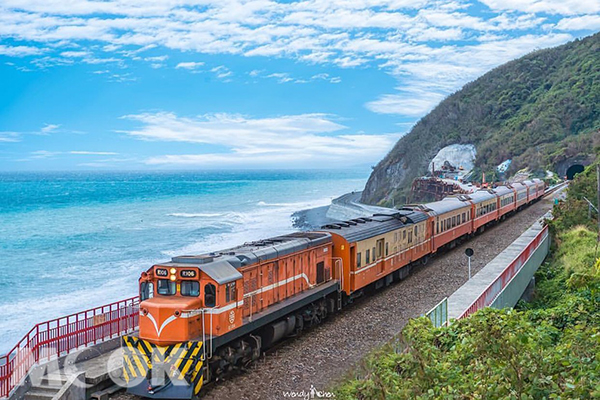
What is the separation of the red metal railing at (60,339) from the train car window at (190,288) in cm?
320

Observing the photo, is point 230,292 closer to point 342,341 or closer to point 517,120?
point 342,341

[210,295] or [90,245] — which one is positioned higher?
[210,295]

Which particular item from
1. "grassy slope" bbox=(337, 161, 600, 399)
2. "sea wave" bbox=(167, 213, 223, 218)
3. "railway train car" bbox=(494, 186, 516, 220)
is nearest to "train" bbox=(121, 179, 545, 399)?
"grassy slope" bbox=(337, 161, 600, 399)

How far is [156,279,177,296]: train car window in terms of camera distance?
41.9 feet

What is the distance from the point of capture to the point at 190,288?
41.7 ft

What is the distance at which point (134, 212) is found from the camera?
335ft

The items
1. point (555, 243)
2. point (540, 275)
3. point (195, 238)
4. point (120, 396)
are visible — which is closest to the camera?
point (120, 396)

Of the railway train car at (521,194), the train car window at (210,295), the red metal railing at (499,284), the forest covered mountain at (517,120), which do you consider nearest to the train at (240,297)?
the train car window at (210,295)

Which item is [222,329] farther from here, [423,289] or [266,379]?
[423,289]

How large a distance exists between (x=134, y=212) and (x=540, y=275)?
86.4 metres

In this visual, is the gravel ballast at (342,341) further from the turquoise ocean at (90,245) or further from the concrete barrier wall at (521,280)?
the turquoise ocean at (90,245)

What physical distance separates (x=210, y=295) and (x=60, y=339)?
4224 millimetres

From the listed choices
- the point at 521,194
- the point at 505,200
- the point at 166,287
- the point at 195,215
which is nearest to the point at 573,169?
the point at 521,194

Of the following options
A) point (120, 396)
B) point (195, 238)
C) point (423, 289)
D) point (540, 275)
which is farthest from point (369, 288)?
point (195, 238)
